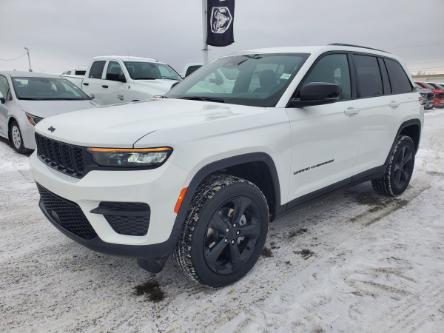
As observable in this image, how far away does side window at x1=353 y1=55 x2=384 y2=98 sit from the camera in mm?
3842

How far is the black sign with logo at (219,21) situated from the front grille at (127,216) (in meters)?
10.9

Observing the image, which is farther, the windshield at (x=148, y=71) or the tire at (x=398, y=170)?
the windshield at (x=148, y=71)

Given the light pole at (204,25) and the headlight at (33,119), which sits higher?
the light pole at (204,25)

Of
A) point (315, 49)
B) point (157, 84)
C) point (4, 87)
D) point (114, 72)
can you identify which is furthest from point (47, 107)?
point (315, 49)

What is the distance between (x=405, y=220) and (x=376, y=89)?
1.46 m

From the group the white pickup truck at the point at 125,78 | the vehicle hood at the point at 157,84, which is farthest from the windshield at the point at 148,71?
the vehicle hood at the point at 157,84

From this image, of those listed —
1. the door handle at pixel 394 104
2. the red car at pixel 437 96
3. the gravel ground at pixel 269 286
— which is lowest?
the red car at pixel 437 96

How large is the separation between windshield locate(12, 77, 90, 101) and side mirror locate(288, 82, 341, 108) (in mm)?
5834

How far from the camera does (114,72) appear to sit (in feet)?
31.1

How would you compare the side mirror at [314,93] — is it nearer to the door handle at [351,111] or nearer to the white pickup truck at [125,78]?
the door handle at [351,111]

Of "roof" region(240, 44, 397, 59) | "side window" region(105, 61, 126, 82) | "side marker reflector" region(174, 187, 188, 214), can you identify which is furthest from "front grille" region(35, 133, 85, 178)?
"side window" region(105, 61, 126, 82)

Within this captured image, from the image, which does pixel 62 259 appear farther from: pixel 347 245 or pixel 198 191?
pixel 347 245

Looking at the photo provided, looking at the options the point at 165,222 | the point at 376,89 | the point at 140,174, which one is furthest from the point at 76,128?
the point at 376,89

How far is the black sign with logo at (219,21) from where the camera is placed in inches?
476
